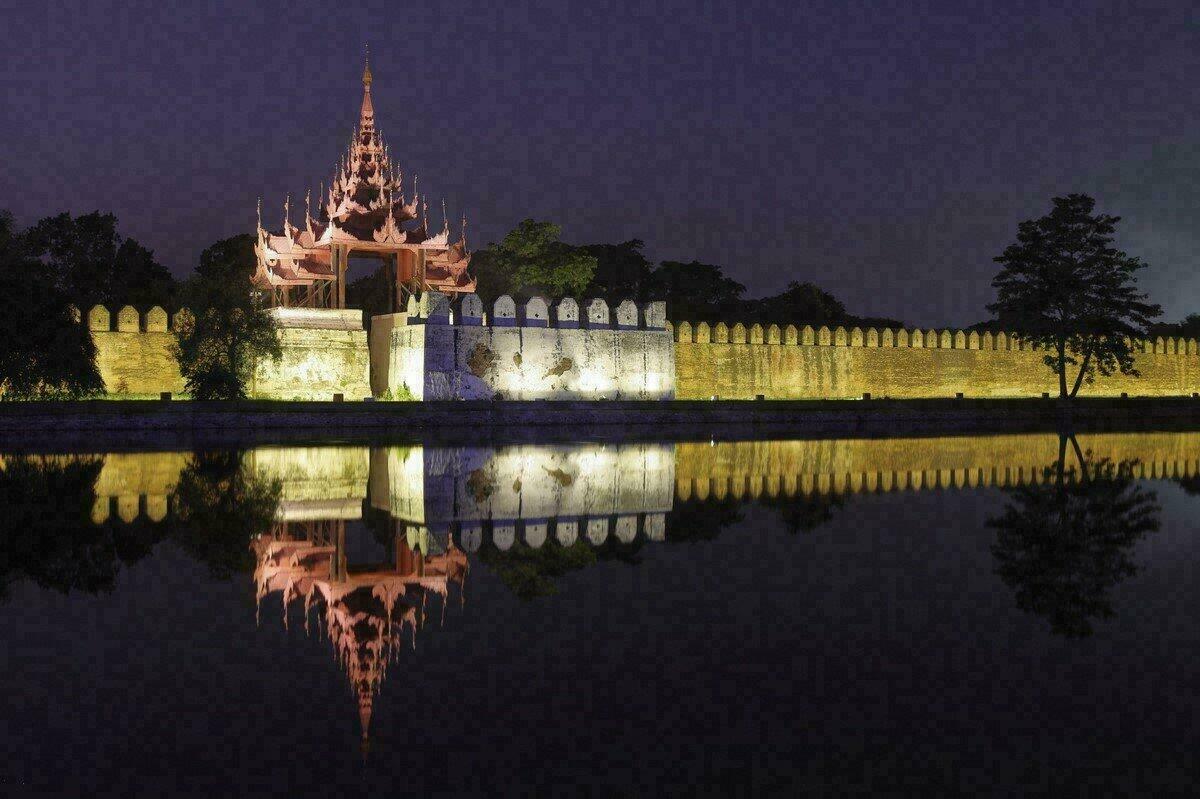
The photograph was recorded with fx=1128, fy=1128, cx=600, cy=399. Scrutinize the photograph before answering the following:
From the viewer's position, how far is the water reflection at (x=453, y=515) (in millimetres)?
6789

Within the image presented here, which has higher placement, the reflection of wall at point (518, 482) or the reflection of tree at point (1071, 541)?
the reflection of wall at point (518, 482)

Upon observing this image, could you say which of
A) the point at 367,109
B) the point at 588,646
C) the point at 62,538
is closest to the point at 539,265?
the point at 367,109

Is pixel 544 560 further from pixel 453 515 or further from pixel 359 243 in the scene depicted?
pixel 359 243

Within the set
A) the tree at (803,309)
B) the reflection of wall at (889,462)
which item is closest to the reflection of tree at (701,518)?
the reflection of wall at (889,462)

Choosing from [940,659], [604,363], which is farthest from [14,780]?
[604,363]

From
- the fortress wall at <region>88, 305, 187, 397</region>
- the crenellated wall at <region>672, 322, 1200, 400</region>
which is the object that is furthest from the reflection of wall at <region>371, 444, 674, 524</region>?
the crenellated wall at <region>672, 322, 1200, 400</region>

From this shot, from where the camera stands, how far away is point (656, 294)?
57875 mm

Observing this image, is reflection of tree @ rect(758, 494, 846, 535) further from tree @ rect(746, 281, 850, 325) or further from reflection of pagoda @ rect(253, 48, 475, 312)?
tree @ rect(746, 281, 850, 325)

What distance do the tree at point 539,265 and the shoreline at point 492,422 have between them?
13266 millimetres

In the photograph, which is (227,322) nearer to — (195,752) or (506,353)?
(506,353)

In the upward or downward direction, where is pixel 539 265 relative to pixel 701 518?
upward

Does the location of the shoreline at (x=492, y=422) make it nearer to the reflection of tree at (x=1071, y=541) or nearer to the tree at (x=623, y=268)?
the reflection of tree at (x=1071, y=541)

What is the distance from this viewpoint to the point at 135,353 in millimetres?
29781

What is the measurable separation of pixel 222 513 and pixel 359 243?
2276 cm
